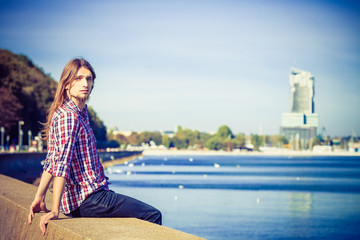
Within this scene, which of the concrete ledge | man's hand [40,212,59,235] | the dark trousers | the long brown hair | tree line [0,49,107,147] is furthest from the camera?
tree line [0,49,107,147]

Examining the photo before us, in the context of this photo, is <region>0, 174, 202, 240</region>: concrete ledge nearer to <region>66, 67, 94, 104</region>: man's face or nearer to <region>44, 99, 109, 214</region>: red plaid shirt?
<region>44, 99, 109, 214</region>: red plaid shirt

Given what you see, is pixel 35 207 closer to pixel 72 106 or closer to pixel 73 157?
pixel 73 157

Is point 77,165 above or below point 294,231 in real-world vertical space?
above

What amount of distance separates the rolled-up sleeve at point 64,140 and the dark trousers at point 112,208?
39 cm

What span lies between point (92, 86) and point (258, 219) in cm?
2700

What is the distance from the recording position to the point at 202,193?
154 feet

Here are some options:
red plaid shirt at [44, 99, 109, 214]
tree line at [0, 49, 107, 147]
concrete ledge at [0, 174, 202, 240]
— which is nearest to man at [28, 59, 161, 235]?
red plaid shirt at [44, 99, 109, 214]

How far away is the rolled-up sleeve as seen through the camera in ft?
13.8

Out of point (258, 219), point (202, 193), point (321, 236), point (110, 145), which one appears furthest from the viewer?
point (110, 145)

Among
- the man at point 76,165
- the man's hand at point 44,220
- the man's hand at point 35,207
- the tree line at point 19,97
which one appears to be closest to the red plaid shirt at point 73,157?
the man at point 76,165

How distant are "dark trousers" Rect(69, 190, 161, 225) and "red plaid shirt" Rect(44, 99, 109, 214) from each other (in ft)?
0.18

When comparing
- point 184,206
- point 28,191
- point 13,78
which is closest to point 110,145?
point 13,78

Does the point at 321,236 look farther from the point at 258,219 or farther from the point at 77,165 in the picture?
the point at 77,165

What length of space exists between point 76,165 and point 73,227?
24.7 inches
